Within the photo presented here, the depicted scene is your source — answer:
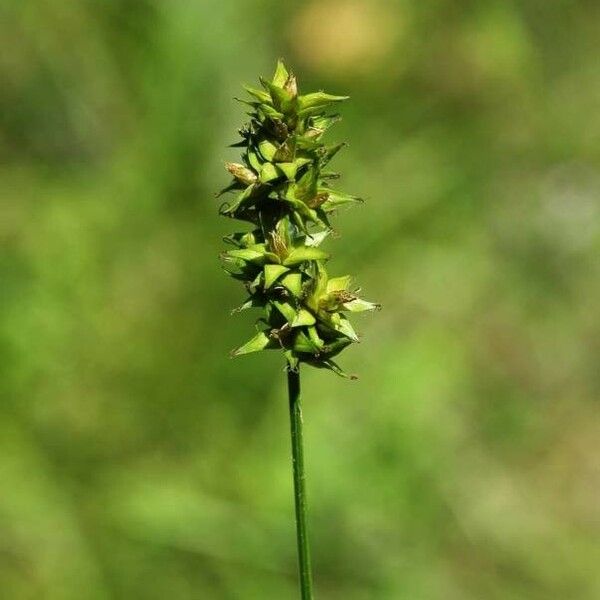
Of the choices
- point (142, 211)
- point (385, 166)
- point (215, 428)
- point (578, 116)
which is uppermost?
point (578, 116)

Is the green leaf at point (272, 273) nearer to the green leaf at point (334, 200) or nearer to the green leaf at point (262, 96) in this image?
the green leaf at point (334, 200)

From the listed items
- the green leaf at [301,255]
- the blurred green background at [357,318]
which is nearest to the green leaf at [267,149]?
the green leaf at [301,255]

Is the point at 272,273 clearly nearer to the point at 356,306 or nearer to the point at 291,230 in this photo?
the point at 291,230

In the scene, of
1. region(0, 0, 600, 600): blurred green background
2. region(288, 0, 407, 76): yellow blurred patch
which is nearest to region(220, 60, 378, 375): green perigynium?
region(0, 0, 600, 600): blurred green background

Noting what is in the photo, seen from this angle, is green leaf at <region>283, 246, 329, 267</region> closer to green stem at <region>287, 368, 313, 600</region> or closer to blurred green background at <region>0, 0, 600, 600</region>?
A: green stem at <region>287, 368, 313, 600</region>

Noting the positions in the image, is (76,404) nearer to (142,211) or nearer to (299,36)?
(142,211)

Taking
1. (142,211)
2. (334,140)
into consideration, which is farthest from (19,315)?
(334,140)

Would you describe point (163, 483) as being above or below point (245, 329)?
below
